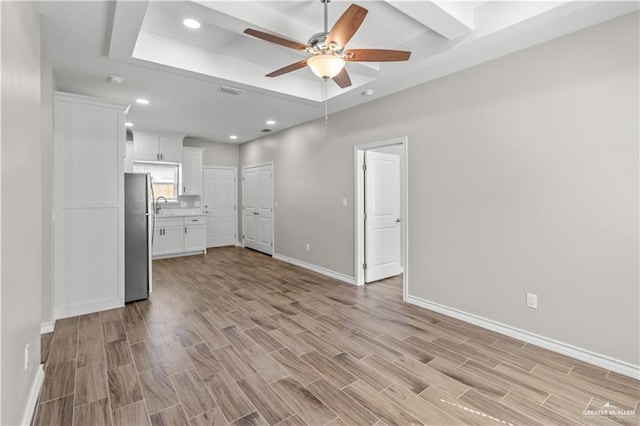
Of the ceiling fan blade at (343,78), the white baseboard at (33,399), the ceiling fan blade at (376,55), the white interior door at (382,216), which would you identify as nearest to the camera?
the white baseboard at (33,399)

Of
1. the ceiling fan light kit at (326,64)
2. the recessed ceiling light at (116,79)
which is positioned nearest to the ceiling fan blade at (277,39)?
the ceiling fan light kit at (326,64)

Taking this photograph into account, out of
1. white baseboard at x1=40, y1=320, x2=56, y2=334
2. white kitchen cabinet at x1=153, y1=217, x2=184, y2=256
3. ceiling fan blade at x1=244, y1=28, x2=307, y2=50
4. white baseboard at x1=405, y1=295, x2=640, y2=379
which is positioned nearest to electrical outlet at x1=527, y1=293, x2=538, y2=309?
white baseboard at x1=405, y1=295, x2=640, y2=379

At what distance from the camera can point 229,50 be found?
3389 millimetres

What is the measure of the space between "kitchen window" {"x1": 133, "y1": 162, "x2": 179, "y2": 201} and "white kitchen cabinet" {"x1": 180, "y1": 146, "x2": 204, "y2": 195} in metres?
0.18

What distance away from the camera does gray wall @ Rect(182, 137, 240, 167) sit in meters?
7.43

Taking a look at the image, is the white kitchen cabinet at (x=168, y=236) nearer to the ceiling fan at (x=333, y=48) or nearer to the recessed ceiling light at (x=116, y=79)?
the recessed ceiling light at (x=116, y=79)

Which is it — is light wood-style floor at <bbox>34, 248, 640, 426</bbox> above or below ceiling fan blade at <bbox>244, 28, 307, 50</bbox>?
below

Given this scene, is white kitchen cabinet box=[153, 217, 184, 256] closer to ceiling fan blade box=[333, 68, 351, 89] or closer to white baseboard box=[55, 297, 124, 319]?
white baseboard box=[55, 297, 124, 319]

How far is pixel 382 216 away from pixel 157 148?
16.8 feet

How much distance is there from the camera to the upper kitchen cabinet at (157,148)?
636cm

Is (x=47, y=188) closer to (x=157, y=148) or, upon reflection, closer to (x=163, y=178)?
(x=157, y=148)

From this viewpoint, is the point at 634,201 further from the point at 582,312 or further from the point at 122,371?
the point at 122,371

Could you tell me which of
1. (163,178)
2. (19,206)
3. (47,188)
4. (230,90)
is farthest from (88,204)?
(163,178)

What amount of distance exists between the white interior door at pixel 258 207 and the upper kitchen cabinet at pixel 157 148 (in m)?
1.67
